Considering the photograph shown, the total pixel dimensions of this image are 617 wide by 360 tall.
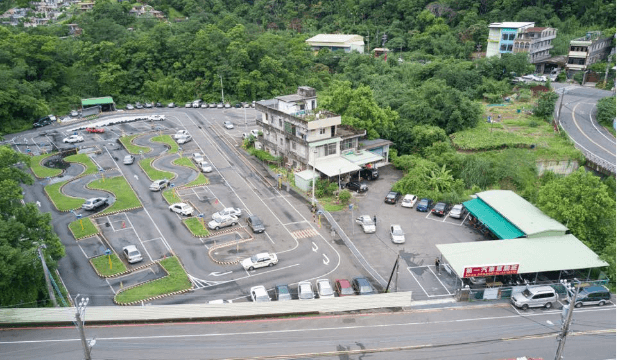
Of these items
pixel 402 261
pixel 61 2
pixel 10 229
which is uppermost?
pixel 61 2

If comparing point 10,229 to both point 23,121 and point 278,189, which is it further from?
point 23,121

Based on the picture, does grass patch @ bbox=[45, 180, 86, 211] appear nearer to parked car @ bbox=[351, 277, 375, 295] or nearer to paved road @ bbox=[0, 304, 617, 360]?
paved road @ bbox=[0, 304, 617, 360]

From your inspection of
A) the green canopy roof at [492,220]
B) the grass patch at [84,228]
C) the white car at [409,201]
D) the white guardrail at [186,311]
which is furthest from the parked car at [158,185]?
the green canopy roof at [492,220]

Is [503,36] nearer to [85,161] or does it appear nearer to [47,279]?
[85,161]

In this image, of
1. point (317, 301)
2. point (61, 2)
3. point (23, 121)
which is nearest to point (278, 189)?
point (317, 301)

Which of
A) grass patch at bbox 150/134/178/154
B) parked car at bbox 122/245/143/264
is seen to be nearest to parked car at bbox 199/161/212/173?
grass patch at bbox 150/134/178/154

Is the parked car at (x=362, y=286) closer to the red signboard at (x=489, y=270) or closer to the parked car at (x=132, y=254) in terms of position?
the red signboard at (x=489, y=270)

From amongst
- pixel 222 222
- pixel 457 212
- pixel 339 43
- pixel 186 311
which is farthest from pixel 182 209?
pixel 339 43
